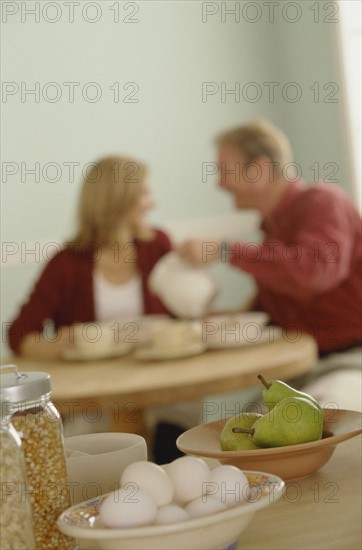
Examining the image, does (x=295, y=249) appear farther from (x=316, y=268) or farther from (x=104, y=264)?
(x=104, y=264)

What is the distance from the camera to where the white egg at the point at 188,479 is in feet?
2.21

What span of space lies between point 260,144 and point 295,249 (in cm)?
50

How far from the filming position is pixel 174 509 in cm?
64

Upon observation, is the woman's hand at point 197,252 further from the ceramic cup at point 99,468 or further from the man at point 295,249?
the ceramic cup at point 99,468

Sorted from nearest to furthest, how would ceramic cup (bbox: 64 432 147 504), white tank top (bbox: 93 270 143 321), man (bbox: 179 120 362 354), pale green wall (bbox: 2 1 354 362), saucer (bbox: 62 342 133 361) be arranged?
ceramic cup (bbox: 64 432 147 504), saucer (bbox: 62 342 133 361), man (bbox: 179 120 362 354), white tank top (bbox: 93 270 143 321), pale green wall (bbox: 2 1 354 362)

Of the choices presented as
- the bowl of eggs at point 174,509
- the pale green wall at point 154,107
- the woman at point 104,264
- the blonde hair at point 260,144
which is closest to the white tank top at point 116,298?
the woman at point 104,264

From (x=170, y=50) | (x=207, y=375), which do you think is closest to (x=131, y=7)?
(x=170, y=50)

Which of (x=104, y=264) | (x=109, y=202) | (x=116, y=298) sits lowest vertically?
(x=116, y=298)

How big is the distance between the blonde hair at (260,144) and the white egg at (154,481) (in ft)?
6.84

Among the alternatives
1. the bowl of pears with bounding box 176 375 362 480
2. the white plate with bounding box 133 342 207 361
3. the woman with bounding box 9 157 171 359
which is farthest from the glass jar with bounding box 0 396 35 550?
the woman with bounding box 9 157 171 359

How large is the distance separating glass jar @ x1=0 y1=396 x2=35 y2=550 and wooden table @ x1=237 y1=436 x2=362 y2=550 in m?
0.18

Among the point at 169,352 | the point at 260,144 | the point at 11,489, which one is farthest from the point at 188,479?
the point at 260,144

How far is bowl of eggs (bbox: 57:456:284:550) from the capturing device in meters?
0.62

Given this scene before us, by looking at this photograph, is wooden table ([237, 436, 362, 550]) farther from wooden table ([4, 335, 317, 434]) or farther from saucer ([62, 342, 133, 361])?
saucer ([62, 342, 133, 361])
